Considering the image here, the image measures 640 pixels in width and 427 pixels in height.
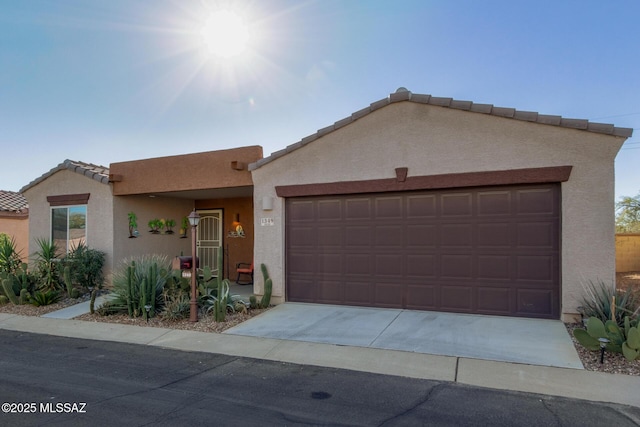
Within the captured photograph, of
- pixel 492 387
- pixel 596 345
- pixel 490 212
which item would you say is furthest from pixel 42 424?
pixel 490 212

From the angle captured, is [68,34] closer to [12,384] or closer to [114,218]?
[114,218]

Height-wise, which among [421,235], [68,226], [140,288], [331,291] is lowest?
[331,291]

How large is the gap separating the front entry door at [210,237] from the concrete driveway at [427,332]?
6540mm

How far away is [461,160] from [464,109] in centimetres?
103

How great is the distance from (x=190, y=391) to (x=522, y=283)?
21.2 feet

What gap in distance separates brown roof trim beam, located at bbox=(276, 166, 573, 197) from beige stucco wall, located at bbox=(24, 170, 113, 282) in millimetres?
6107

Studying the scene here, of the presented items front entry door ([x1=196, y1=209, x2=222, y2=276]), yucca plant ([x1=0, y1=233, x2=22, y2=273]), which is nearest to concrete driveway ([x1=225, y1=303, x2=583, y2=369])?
front entry door ([x1=196, y1=209, x2=222, y2=276])

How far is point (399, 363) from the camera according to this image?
20.4 feet

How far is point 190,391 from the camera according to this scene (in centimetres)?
530

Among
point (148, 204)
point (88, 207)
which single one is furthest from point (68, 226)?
point (148, 204)

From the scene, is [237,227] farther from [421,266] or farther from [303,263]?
[421,266]

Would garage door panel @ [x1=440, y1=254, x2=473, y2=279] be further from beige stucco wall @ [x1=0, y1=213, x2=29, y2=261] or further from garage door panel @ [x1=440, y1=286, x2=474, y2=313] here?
beige stucco wall @ [x1=0, y1=213, x2=29, y2=261]

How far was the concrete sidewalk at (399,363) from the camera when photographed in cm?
521

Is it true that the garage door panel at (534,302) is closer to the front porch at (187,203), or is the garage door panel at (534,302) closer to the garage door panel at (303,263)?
the garage door panel at (303,263)
